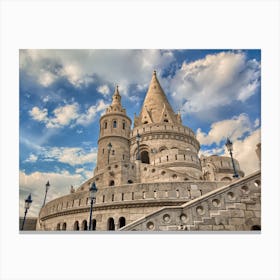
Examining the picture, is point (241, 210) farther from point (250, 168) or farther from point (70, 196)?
point (70, 196)

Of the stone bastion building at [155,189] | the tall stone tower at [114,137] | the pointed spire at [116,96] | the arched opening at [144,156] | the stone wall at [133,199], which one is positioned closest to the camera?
the stone bastion building at [155,189]

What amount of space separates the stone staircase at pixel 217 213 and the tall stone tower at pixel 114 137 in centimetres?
1428

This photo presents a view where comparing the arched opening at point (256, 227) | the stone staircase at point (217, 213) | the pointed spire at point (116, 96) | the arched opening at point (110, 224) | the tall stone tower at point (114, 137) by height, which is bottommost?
the arched opening at point (110, 224)

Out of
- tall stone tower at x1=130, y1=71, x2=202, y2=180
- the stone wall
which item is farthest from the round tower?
the stone wall

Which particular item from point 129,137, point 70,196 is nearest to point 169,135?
point 129,137

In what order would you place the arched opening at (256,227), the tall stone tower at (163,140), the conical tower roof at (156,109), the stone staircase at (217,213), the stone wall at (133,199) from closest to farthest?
the stone staircase at (217,213)
the arched opening at (256,227)
the stone wall at (133,199)
the tall stone tower at (163,140)
the conical tower roof at (156,109)

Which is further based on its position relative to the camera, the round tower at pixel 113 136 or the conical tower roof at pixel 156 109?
the conical tower roof at pixel 156 109

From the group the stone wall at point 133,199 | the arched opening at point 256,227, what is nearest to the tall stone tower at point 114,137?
the stone wall at point 133,199

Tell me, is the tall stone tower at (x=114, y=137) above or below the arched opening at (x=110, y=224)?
above

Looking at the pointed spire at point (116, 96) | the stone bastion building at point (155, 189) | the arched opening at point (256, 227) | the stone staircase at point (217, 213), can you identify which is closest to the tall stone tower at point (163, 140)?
the stone bastion building at point (155, 189)

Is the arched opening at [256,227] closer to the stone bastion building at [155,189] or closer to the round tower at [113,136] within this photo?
the stone bastion building at [155,189]

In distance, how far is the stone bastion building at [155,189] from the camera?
21.5ft

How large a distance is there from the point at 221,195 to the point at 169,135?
1490cm

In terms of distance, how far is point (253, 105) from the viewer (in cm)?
923
